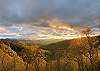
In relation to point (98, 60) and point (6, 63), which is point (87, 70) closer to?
point (98, 60)

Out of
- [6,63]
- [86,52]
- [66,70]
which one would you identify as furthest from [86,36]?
[6,63]

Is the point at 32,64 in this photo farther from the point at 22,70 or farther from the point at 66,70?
the point at 66,70

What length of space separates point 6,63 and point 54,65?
91.1 feet

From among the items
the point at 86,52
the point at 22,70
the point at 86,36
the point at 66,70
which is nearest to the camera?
the point at 86,36

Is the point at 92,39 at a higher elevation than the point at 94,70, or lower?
higher

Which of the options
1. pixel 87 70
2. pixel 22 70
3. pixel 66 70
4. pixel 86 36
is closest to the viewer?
pixel 86 36

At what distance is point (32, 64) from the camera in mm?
139375

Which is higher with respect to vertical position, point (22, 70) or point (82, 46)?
point (82, 46)

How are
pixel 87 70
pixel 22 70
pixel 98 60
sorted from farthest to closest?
pixel 22 70 → pixel 87 70 → pixel 98 60

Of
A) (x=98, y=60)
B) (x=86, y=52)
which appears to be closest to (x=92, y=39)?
(x=86, y=52)

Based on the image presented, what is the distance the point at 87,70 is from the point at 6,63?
58492 millimetres

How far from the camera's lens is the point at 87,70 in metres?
100

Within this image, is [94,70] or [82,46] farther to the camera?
[94,70]

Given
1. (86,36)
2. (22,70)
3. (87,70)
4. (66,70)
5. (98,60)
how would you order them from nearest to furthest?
(86,36), (98,60), (87,70), (66,70), (22,70)
